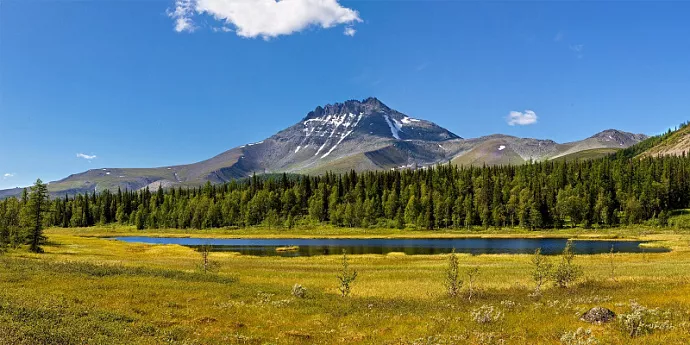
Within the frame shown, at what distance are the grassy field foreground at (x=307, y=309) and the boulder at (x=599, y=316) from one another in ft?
2.39

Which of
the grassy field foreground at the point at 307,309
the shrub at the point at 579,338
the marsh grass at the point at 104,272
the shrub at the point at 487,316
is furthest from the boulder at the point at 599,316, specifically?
the marsh grass at the point at 104,272

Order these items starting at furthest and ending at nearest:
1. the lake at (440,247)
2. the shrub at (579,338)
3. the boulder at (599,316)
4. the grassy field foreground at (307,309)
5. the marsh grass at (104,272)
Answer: the lake at (440,247), the marsh grass at (104,272), the boulder at (599,316), the grassy field foreground at (307,309), the shrub at (579,338)

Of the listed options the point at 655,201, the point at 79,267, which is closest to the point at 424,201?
the point at 655,201

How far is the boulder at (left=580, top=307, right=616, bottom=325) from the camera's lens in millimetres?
24078

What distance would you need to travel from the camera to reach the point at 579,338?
2045cm

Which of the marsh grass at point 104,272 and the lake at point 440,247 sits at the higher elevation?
the marsh grass at point 104,272

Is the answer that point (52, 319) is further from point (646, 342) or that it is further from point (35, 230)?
point (35, 230)

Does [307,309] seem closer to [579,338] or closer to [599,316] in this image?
[579,338]

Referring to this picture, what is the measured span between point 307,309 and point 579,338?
56.1 ft

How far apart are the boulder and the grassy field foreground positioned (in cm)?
73

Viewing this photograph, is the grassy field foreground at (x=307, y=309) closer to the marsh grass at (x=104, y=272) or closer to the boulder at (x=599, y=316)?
the marsh grass at (x=104, y=272)

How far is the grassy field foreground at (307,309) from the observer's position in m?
21.7

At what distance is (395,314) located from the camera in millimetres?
28766

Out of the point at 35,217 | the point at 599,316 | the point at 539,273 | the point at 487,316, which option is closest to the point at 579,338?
the point at 599,316
